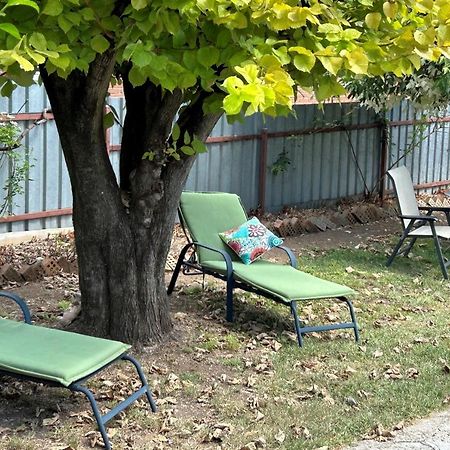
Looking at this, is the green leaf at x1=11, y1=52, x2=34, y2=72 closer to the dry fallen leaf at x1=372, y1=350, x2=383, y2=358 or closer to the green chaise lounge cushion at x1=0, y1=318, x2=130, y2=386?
the green chaise lounge cushion at x1=0, y1=318, x2=130, y2=386

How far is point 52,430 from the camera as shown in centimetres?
562

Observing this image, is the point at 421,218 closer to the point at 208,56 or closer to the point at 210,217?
the point at 210,217

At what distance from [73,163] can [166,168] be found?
0.67m

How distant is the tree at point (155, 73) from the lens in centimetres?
475

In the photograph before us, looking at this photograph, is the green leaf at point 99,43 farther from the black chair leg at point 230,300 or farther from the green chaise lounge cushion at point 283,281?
the black chair leg at point 230,300

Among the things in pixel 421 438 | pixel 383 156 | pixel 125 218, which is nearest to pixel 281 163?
pixel 383 156

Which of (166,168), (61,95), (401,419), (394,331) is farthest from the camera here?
(394,331)

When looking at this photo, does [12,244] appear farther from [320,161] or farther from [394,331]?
[320,161]

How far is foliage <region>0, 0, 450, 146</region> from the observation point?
15.5ft

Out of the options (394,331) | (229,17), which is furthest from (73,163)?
(394,331)

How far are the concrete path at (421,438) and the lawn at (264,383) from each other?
8cm

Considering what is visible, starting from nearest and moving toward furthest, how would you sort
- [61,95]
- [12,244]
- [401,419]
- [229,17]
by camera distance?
[229,17], [401,419], [61,95], [12,244]

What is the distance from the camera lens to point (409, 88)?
39.2 ft

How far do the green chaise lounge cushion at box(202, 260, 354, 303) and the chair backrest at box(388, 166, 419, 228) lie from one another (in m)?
2.52
